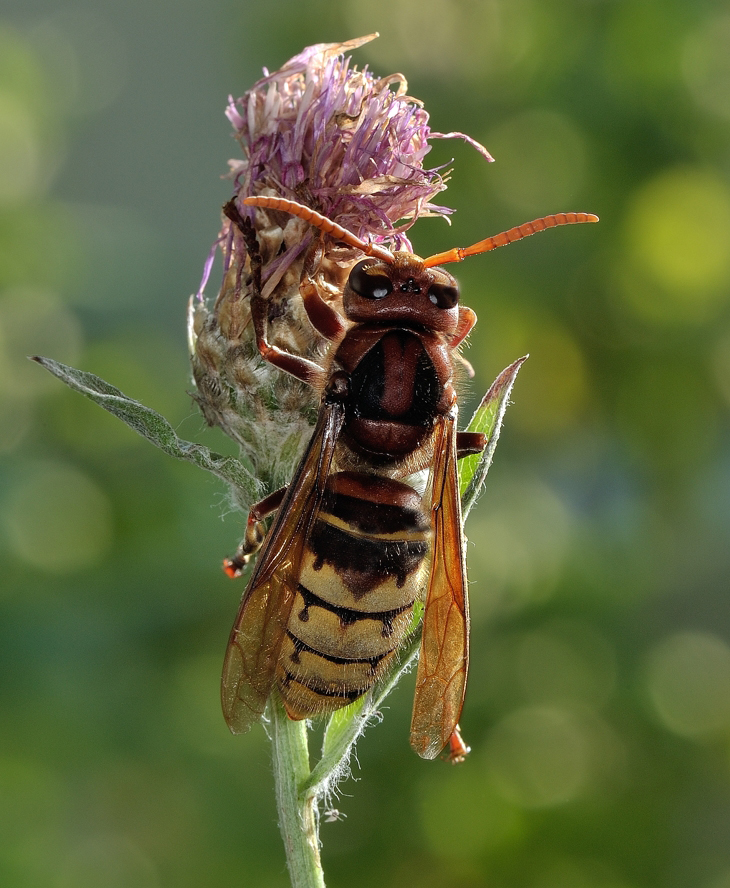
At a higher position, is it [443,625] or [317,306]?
[317,306]

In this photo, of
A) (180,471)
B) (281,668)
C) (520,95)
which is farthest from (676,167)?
(281,668)

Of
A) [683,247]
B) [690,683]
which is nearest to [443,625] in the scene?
[690,683]

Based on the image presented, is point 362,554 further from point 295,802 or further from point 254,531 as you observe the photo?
point 295,802

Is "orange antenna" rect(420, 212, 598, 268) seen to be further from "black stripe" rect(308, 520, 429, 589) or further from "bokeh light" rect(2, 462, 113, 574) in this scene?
"bokeh light" rect(2, 462, 113, 574)

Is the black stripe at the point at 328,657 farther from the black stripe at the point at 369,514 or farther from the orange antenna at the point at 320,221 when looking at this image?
the orange antenna at the point at 320,221

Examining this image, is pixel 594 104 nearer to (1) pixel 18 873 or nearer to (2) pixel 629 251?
(2) pixel 629 251

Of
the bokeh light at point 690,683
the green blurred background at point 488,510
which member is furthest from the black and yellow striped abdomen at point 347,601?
the bokeh light at point 690,683

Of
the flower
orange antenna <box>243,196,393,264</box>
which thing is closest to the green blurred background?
the flower

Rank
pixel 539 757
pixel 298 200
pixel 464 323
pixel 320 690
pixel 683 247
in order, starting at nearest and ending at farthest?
pixel 320 690 → pixel 298 200 → pixel 464 323 → pixel 539 757 → pixel 683 247
